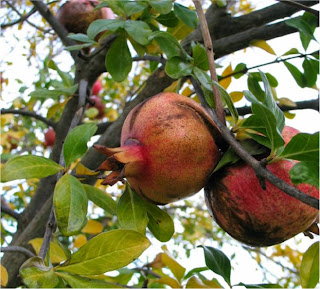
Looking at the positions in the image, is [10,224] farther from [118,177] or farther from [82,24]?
[118,177]

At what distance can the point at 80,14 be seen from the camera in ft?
4.32

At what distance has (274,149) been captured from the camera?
53 centimetres

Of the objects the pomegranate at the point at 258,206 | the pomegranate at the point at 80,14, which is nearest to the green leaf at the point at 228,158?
the pomegranate at the point at 258,206

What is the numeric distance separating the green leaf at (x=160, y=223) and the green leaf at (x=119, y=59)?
312 millimetres

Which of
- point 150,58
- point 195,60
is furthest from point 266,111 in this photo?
point 150,58

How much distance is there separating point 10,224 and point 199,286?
193 cm

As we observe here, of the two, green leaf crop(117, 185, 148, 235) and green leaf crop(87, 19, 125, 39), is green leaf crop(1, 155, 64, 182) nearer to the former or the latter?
green leaf crop(117, 185, 148, 235)

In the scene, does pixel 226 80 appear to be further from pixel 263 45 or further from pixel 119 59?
pixel 119 59

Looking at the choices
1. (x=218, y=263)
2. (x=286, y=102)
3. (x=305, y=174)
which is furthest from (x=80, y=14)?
(x=305, y=174)

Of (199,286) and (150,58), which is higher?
(150,58)

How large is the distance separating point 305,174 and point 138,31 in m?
0.47

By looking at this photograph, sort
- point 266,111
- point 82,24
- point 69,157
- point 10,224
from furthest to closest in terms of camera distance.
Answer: point 10,224 < point 82,24 < point 69,157 < point 266,111

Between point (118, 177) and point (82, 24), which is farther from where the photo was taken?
point (82, 24)

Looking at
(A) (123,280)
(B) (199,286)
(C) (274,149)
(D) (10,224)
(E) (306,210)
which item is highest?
(C) (274,149)
